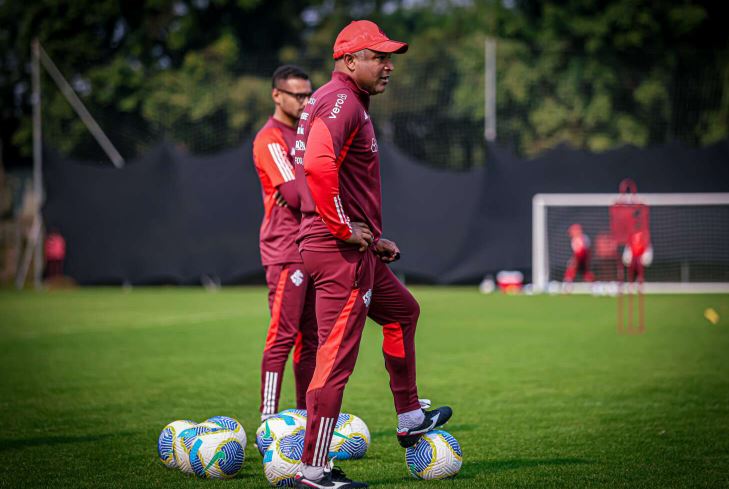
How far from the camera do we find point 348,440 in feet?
19.1

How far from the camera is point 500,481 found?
5.25 metres

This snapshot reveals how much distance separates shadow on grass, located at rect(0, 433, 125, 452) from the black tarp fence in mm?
16323

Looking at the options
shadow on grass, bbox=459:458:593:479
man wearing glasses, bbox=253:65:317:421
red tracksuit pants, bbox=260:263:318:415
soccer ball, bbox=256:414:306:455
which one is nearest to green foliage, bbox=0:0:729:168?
man wearing glasses, bbox=253:65:317:421

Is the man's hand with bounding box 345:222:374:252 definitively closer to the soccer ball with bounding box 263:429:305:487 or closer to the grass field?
the soccer ball with bounding box 263:429:305:487

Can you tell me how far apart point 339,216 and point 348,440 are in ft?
5.80

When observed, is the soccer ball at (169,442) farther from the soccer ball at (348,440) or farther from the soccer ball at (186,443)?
the soccer ball at (348,440)

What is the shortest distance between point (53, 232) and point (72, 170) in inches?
63.7

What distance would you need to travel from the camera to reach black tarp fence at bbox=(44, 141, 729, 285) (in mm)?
22578

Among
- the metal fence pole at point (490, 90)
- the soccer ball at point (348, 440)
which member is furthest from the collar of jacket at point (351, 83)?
the metal fence pole at point (490, 90)

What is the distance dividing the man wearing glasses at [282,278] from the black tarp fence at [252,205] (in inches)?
639

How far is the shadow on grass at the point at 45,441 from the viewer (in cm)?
633

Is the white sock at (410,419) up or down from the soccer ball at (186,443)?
up

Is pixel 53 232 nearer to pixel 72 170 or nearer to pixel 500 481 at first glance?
pixel 72 170

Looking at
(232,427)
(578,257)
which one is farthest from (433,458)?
(578,257)
